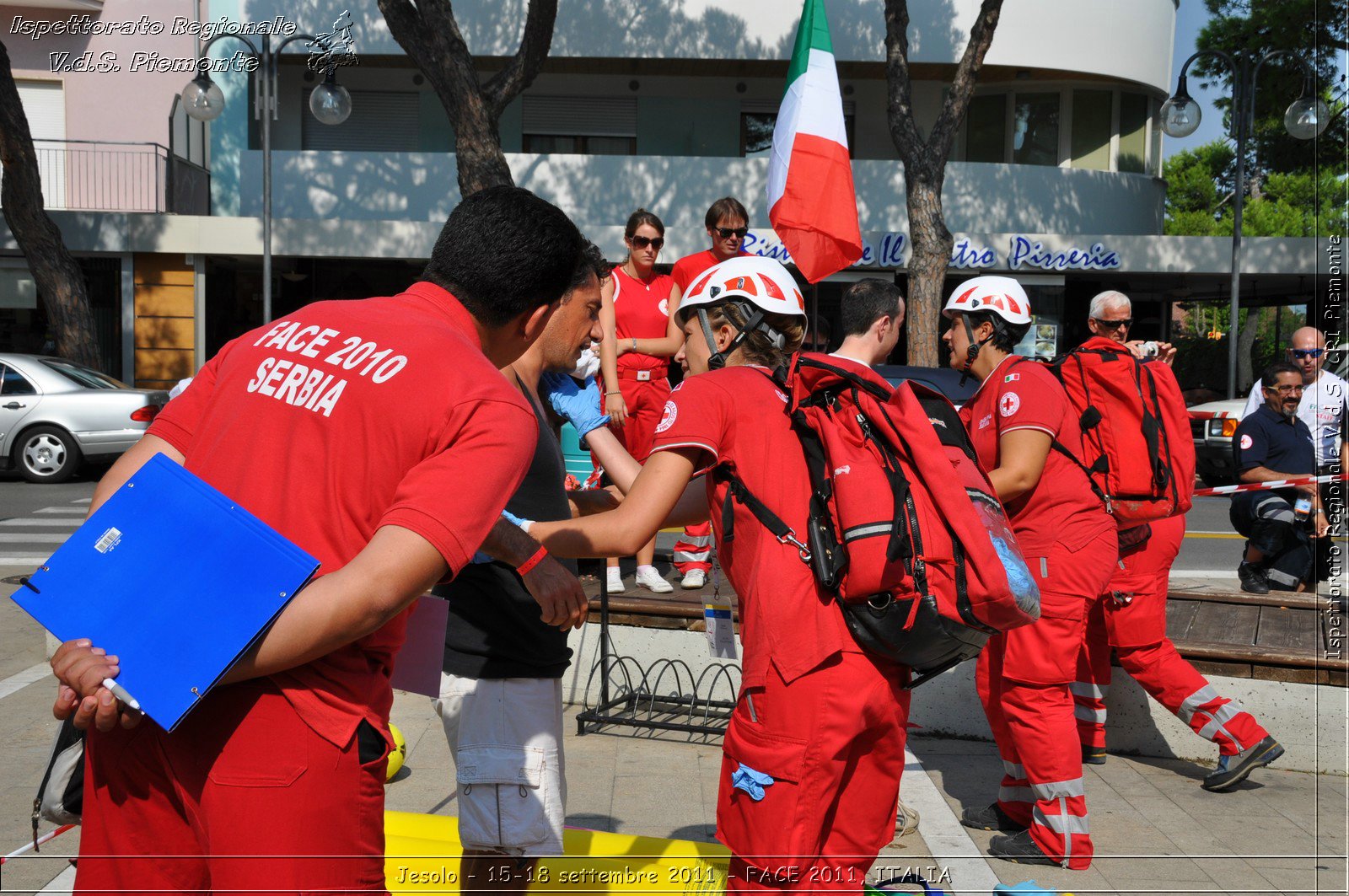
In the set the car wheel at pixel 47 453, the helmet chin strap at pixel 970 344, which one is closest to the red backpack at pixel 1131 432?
the helmet chin strap at pixel 970 344

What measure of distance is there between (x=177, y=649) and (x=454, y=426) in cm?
56

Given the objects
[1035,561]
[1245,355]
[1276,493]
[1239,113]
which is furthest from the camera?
[1245,355]

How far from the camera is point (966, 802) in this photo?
17.5 feet

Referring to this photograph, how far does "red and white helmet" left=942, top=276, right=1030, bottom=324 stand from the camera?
4.77 metres

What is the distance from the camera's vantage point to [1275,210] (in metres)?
40.3

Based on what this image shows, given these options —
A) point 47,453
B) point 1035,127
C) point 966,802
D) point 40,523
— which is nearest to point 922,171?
point 1035,127

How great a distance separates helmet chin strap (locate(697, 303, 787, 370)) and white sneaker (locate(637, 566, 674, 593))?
12.4ft

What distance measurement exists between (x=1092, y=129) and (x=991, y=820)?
23283 millimetres

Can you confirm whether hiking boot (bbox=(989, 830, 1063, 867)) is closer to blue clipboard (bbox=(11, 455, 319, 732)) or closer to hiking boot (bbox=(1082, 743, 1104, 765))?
hiking boot (bbox=(1082, 743, 1104, 765))

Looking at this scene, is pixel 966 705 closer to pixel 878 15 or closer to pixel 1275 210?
pixel 878 15

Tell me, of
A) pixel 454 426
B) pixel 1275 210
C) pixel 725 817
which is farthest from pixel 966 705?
pixel 1275 210

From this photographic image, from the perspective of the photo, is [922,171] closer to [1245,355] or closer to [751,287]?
[1245,355]

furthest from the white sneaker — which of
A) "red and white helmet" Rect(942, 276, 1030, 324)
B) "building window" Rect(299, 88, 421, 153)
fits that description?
"building window" Rect(299, 88, 421, 153)

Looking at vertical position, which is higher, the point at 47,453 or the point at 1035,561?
the point at 1035,561
